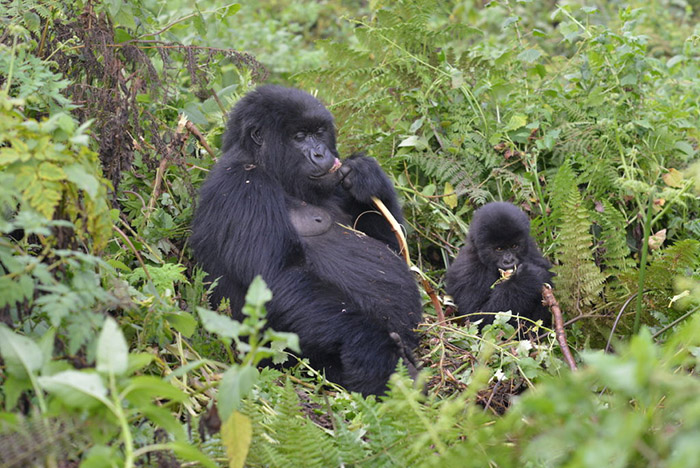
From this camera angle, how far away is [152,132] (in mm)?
3449

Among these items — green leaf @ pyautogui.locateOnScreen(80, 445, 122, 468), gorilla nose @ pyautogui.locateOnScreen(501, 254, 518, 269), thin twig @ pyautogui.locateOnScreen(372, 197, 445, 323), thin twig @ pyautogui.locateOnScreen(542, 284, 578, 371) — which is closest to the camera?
green leaf @ pyautogui.locateOnScreen(80, 445, 122, 468)

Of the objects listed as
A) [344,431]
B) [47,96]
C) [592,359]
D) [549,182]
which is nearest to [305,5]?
[549,182]

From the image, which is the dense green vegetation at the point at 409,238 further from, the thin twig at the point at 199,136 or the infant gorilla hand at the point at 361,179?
the infant gorilla hand at the point at 361,179

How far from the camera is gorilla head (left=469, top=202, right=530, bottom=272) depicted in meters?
3.93

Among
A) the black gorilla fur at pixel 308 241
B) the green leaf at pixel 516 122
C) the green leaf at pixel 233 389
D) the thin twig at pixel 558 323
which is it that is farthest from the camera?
the green leaf at pixel 516 122

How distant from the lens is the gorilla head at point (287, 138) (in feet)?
11.5

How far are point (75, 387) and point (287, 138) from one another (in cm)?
212

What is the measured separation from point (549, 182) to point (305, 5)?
493 cm

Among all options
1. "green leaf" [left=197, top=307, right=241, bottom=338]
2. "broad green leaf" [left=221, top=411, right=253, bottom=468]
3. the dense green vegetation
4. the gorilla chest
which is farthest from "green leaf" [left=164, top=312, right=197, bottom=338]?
the gorilla chest

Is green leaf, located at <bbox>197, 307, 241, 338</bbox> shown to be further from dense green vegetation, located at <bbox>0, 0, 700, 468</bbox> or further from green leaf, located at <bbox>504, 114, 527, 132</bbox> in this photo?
green leaf, located at <bbox>504, 114, 527, 132</bbox>

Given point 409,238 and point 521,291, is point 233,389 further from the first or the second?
point 409,238

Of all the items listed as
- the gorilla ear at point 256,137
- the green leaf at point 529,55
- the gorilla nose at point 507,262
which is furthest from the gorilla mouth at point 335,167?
the green leaf at point 529,55

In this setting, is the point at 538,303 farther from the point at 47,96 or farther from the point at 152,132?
the point at 47,96

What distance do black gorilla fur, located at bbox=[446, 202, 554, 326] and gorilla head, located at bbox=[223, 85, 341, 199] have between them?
2.92 feet
